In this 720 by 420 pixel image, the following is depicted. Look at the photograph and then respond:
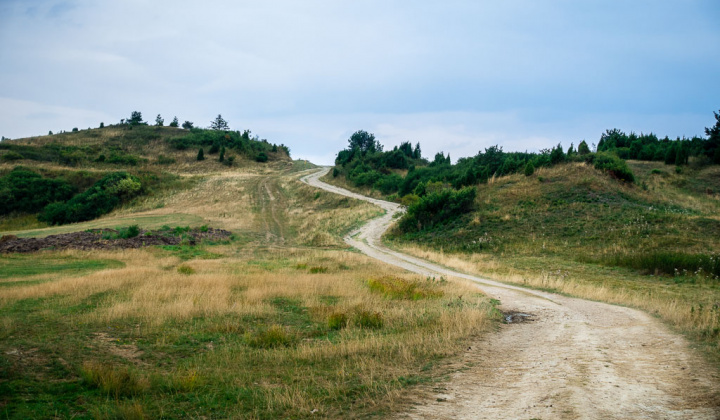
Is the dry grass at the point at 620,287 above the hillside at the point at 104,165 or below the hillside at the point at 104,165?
below

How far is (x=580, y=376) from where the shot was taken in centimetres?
661

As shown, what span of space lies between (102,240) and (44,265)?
9.21 metres

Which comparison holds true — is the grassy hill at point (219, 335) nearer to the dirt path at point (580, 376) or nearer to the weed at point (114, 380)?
the weed at point (114, 380)

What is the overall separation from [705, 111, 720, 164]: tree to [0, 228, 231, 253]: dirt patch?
208ft

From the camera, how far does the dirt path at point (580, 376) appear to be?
530cm

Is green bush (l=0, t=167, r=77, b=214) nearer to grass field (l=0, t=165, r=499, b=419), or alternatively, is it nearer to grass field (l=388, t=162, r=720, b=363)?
grass field (l=0, t=165, r=499, b=419)

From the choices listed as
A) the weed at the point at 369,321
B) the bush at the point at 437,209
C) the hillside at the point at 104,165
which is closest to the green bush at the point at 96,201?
the hillside at the point at 104,165

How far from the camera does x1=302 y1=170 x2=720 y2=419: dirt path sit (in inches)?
209

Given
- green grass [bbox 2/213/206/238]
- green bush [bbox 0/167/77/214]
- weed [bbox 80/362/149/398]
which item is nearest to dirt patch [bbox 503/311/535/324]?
weed [bbox 80/362/149/398]

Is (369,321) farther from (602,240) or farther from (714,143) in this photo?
(714,143)

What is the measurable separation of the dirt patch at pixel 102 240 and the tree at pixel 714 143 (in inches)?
2497

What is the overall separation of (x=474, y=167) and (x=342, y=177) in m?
31.2

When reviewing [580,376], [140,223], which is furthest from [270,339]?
[140,223]

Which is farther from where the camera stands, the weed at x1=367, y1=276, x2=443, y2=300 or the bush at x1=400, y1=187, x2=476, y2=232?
the bush at x1=400, y1=187, x2=476, y2=232
